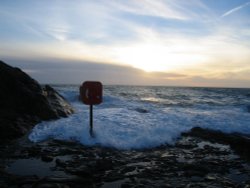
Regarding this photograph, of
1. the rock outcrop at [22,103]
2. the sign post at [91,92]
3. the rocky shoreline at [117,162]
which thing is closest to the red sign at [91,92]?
the sign post at [91,92]

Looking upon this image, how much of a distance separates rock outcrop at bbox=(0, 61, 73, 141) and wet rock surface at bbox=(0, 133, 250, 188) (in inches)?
75.5

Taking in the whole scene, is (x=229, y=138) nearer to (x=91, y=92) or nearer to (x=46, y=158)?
(x=91, y=92)

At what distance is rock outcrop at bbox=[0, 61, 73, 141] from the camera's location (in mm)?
11344

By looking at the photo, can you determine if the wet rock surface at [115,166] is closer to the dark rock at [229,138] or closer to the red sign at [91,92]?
the dark rock at [229,138]

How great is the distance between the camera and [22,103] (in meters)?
13.1

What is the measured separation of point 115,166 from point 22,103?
7280 mm

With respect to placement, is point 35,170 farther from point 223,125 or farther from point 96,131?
point 223,125

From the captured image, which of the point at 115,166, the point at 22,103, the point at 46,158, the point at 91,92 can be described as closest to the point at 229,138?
the point at 91,92

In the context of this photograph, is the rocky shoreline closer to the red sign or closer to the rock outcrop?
the rock outcrop

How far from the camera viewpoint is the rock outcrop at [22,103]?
11344 mm

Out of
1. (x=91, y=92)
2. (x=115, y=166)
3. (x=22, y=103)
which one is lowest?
(x=115, y=166)

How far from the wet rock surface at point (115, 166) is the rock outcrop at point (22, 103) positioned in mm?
1917

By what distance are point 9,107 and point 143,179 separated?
7.98 m

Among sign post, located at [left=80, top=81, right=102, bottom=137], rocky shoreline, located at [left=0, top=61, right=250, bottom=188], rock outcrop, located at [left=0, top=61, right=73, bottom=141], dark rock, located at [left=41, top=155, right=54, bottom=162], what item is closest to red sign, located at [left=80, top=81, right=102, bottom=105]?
sign post, located at [left=80, top=81, right=102, bottom=137]
